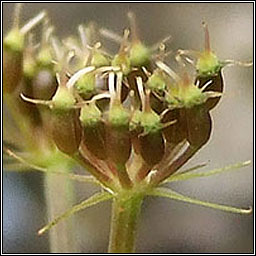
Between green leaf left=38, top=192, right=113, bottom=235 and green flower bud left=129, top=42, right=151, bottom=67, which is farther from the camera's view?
green flower bud left=129, top=42, right=151, bottom=67

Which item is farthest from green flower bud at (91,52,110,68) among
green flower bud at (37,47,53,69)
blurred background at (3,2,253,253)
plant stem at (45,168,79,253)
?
blurred background at (3,2,253,253)

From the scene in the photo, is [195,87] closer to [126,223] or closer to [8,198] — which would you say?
[126,223]

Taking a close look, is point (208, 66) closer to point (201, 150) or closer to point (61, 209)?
point (61, 209)

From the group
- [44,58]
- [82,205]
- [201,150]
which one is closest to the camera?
[82,205]

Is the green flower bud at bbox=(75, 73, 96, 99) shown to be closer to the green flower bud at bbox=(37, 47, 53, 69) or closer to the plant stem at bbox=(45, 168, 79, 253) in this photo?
the green flower bud at bbox=(37, 47, 53, 69)

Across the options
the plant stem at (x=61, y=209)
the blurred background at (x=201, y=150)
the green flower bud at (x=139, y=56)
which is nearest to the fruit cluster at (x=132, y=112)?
the green flower bud at (x=139, y=56)

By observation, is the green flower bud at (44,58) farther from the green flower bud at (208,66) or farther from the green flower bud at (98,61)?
the green flower bud at (208,66)

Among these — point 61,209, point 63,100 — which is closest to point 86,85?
point 63,100
